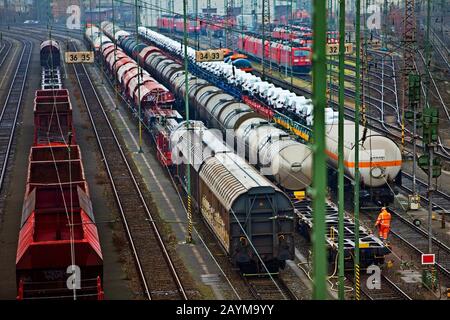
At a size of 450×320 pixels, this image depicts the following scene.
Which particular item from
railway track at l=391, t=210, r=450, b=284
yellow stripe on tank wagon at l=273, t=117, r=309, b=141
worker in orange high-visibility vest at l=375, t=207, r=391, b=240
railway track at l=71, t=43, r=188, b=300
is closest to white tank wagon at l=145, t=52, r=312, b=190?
yellow stripe on tank wagon at l=273, t=117, r=309, b=141

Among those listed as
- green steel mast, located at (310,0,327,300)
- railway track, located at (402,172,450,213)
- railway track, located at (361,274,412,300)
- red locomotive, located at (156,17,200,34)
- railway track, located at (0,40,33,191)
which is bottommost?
railway track, located at (402,172,450,213)

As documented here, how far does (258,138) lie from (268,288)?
1009 cm

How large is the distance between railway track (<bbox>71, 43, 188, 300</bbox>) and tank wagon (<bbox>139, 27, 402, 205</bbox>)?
7279 mm

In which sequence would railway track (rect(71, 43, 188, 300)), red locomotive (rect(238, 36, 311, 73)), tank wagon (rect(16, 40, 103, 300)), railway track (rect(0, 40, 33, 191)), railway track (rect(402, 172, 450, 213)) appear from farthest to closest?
red locomotive (rect(238, 36, 311, 73))
railway track (rect(0, 40, 33, 191))
railway track (rect(402, 172, 450, 213))
railway track (rect(71, 43, 188, 300))
tank wagon (rect(16, 40, 103, 300))

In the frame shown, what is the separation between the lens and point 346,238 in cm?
3028

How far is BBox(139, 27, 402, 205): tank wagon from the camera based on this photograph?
36.0 m

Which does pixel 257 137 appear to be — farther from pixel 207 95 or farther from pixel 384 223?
pixel 207 95

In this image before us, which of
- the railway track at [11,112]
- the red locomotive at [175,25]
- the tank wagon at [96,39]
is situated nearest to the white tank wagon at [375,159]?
the railway track at [11,112]

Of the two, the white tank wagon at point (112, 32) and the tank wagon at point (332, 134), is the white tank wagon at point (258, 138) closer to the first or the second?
the tank wagon at point (332, 134)

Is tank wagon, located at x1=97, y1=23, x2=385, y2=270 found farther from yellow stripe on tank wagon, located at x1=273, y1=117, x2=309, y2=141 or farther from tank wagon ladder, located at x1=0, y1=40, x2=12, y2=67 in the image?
tank wagon ladder, located at x1=0, y1=40, x2=12, y2=67

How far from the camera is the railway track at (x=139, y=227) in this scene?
2820 cm
